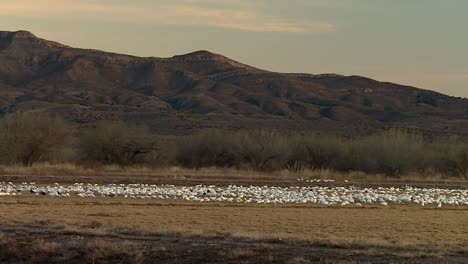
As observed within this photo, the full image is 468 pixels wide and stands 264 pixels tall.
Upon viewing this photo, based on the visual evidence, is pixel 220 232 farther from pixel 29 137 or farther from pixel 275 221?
pixel 29 137

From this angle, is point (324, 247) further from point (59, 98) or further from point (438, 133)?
point (59, 98)

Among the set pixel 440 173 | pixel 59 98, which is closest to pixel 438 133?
pixel 440 173

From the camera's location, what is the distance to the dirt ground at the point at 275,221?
20.5 metres

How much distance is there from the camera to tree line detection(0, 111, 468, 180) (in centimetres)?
6550

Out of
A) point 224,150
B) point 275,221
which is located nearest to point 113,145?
point 224,150

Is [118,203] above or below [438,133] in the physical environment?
below

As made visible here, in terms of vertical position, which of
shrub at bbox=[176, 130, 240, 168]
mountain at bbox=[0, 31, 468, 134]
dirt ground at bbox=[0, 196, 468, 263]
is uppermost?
mountain at bbox=[0, 31, 468, 134]

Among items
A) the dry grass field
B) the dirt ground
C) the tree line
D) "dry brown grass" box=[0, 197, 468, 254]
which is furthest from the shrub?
"dry brown grass" box=[0, 197, 468, 254]

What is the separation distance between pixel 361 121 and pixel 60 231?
12081cm

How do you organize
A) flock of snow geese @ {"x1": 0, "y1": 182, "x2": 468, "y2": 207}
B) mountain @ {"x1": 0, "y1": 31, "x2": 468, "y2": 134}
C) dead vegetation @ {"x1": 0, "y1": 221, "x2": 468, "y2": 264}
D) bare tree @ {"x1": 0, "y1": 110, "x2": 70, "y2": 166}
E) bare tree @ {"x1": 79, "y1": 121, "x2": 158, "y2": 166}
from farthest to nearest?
mountain @ {"x1": 0, "y1": 31, "x2": 468, "y2": 134}
bare tree @ {"x1": 79, "y1": 121, "x2": 158, "y2": 166}
bare tree @ {"x1": 0, "y1": 110, "x2": 70, "y2": 166}
flock of snow geese @ {"x1": 0, "y1": 182, "x2": 468, "y2": 207}
dead vegetation @ {"x1": 0, "y1": 221, "x2": 468, "y2": 264}

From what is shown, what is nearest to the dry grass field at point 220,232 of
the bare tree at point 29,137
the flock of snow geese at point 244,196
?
the flock of snow geese at point 244,196

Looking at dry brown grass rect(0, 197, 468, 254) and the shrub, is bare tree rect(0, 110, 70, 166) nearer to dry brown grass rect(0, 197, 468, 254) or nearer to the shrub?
the shrub

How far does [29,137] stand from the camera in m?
64.2

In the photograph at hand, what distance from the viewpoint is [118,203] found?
3541 cm
